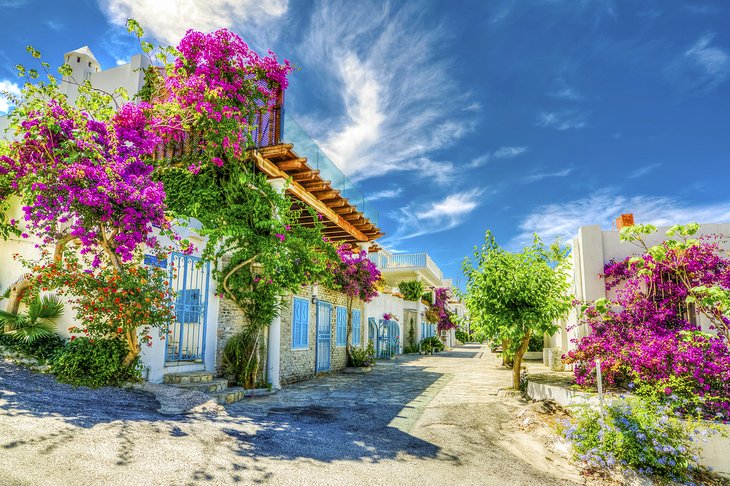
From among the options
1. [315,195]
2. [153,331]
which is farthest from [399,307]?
[153,331]

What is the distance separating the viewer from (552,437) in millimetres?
6305

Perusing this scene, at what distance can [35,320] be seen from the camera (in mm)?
7441

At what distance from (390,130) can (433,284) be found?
2135 cm

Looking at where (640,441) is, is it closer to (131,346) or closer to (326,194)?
(131,346)

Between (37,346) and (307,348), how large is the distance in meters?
6.25

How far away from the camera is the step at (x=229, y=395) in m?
7.42

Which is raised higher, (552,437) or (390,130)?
(390,130)

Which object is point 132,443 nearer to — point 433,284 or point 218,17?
point 218,17

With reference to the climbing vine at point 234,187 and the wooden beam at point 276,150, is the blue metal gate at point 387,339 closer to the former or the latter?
the climbing vine at point 234,187

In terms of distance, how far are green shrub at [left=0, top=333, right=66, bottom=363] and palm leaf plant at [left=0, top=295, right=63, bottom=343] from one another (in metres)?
0.07

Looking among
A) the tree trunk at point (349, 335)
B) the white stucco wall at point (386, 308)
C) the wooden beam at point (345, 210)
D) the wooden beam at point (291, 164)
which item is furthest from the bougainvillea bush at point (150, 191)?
the white stucco wall at point (386, 308)

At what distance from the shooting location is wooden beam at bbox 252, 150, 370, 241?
31.2 ft

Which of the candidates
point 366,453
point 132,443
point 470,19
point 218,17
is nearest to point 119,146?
point 218,17

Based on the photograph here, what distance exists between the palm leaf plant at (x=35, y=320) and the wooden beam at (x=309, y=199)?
178 inches
